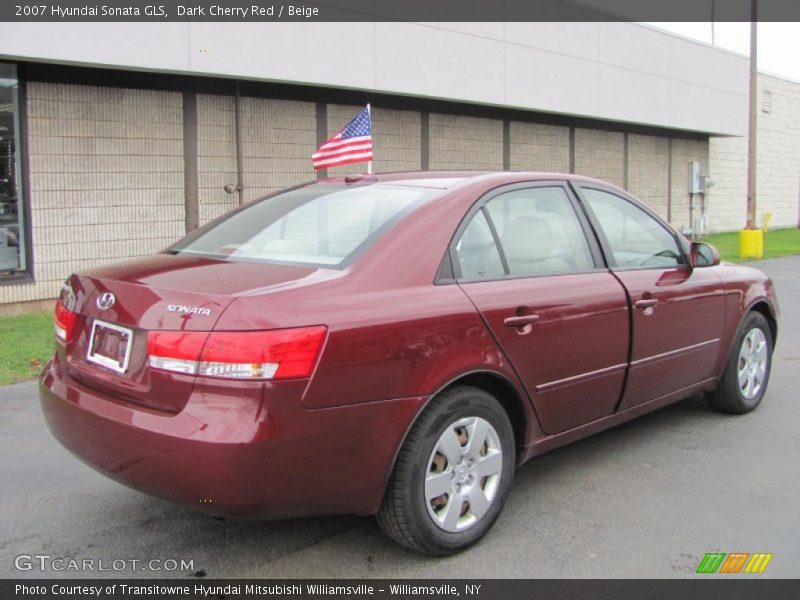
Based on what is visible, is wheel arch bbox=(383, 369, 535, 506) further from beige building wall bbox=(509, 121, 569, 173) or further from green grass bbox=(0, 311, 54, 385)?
beige building wall bbox=(509, 121, 569, 173)

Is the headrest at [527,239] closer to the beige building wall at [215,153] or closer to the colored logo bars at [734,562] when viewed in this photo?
the colored logo bars at [734,562]

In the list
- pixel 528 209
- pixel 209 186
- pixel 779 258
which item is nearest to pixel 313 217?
pixel 528 209

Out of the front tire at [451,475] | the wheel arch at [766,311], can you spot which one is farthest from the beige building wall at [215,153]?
the front tire at [451,475]

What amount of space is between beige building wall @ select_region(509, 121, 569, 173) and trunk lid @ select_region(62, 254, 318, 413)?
14.5 m

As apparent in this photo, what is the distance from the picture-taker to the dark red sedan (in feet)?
9.14

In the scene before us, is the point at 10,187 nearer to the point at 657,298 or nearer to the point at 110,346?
the point at 110,346


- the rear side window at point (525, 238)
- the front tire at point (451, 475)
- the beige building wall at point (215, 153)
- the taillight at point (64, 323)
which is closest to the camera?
the front tire at point (451, 475)

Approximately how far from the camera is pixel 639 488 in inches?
162

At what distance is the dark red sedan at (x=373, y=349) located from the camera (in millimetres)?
2787

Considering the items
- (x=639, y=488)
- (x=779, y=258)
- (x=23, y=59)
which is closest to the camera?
(x=639, y=488)

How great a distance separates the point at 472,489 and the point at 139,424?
4.62 ft

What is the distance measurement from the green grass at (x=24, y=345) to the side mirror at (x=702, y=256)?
5.24 m

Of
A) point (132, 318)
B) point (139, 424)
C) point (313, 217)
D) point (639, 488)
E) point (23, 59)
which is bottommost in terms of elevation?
point (639, 488)

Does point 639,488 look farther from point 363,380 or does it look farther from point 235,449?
point 235,449
